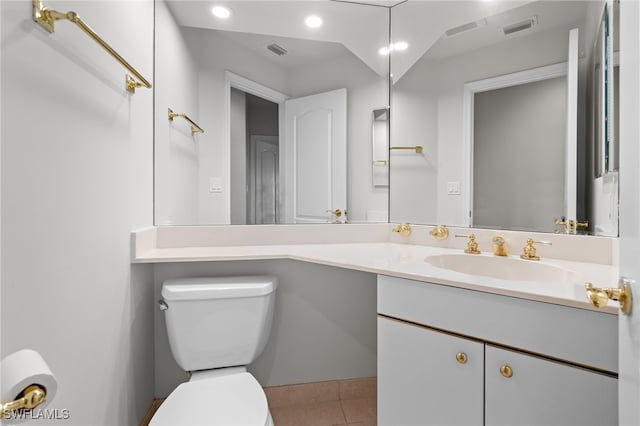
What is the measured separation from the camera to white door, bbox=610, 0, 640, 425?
529mm

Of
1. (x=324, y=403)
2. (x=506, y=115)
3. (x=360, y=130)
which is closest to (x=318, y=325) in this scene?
(x=324, y=403)

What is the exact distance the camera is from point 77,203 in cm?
95

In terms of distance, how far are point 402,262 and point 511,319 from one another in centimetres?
44

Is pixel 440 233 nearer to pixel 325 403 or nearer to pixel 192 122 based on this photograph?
pixel 325 403

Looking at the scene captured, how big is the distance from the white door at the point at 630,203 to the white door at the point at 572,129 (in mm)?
814

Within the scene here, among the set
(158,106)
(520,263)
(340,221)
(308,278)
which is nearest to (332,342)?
(308,278)

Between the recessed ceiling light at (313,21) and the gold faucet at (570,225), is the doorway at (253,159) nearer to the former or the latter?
the recessed ceiling light at (313,21)

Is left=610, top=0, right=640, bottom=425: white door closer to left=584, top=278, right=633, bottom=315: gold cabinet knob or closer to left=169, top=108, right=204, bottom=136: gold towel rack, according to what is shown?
left=584, top=278, right=633, bottom=315: gold cabinet knob

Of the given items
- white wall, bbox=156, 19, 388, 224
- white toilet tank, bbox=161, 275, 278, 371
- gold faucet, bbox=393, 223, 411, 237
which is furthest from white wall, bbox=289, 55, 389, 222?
white toilet tank, bbox=161, 275, 278, 371

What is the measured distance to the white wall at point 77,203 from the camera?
728mm

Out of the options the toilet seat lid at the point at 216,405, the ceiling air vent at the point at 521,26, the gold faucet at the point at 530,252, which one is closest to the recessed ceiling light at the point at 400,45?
the ceiling air vent at the point at 521,26

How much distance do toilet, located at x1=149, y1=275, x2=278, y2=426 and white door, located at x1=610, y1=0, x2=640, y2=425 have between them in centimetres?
103

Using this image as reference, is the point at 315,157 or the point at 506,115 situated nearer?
the point at 506,115

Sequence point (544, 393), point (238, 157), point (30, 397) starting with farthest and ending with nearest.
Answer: point (238, 157) → point (544, 393) → point (30, 397)
